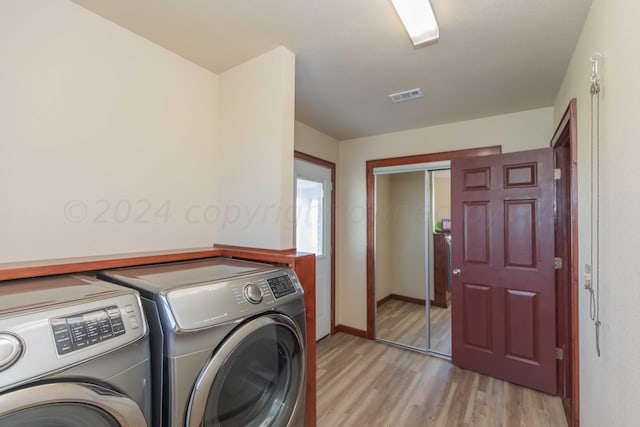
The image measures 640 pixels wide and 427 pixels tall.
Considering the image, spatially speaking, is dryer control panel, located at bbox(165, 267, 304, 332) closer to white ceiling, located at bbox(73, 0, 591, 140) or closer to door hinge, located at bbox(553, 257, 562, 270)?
white ceiling, located at bbox(73, 0, 591, 140)

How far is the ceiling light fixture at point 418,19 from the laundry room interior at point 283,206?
2cm

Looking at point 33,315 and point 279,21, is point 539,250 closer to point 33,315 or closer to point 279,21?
point 279,21

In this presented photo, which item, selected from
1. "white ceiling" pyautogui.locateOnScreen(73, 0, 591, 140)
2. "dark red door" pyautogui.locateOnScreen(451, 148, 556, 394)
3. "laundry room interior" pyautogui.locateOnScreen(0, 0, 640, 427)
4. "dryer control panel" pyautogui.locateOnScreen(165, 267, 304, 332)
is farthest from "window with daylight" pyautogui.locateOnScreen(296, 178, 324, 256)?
"dryer control panel" pyautogui.locateOnScreen(165, 267, 304, 332)

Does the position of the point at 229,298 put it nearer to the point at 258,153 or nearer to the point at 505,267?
the point at 258,153

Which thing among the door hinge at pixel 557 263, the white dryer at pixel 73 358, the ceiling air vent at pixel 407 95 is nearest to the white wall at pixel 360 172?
the ceiling air vent at pixel 407 95

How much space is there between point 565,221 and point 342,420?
2.23 m

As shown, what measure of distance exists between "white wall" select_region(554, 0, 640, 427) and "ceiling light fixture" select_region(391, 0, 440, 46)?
0.66m

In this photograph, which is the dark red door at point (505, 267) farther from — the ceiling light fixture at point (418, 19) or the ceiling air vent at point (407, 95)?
the ceiling light fixture at point (418, 19)

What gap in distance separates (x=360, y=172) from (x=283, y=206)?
6.64 feet

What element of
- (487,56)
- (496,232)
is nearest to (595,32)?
(487,56)

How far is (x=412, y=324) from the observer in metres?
3.33

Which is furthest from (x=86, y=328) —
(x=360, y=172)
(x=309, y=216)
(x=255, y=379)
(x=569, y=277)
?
(x=360, y=172)

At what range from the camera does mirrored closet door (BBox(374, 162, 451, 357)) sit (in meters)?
3.07

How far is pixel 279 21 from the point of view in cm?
149
